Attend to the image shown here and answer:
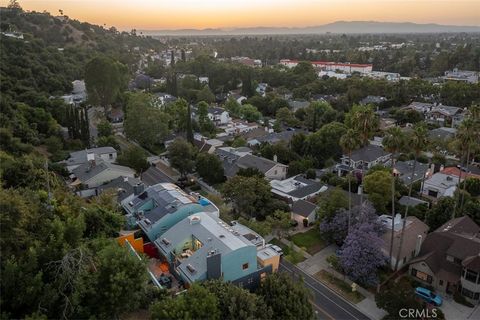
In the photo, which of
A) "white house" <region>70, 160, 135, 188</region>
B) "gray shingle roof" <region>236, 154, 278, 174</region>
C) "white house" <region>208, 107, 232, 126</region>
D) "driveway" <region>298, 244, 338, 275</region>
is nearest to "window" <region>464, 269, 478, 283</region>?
"driveway" <region>298, 244, 338, 275</region>

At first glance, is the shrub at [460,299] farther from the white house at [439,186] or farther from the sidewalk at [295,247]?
the white house at [439,186]

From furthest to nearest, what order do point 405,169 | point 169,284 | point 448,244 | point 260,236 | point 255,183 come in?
1. point 405,169
2. point 255,183
3. point 260,236
4. point 448,244
5. point 169,284

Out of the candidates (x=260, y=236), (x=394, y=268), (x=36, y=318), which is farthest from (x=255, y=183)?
(x=36, y=318)

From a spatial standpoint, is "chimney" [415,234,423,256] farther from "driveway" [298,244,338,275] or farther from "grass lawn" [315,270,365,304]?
"grass lawn" [315,270,365,304]

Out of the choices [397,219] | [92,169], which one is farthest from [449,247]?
[92,169]

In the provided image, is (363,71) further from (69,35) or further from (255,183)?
(255,183)

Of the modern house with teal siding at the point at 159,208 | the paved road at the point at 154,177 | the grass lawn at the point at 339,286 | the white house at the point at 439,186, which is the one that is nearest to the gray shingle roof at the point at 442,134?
the white house at the point at 439,186
